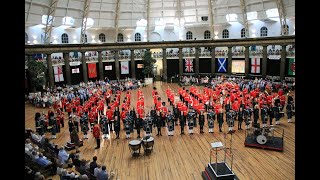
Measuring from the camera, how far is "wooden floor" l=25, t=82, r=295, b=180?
13703mm

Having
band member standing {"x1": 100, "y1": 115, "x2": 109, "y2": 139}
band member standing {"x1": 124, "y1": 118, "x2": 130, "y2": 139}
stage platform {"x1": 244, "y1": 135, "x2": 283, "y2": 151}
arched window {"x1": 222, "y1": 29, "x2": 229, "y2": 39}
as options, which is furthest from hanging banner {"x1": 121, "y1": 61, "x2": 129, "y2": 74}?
stage platform {"x1": 244, "y1": 135, "x2": 283, "y2": 151}

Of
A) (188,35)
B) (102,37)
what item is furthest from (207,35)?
(102,37)

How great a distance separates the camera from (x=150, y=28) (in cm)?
4631

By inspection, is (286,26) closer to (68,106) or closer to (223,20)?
(223,20)

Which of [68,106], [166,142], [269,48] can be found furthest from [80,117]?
[269,48]

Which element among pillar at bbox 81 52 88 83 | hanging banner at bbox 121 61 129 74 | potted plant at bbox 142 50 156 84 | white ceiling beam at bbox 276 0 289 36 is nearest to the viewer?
white ceiling beam at bbox 276 0 289 36

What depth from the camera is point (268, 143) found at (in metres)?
16.3

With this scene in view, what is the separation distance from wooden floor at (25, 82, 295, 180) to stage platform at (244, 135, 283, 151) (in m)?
0.27

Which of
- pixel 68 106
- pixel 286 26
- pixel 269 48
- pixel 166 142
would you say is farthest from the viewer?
pixel 269 48

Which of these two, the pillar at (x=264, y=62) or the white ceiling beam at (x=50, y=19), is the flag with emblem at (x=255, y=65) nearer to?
the pillar at (x=264, y=62)

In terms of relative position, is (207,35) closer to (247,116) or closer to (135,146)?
(247,116)

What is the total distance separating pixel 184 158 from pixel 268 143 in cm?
505

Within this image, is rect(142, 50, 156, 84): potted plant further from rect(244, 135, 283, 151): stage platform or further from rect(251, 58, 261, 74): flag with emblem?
rect(244, 135, 283, 151): stage platform
